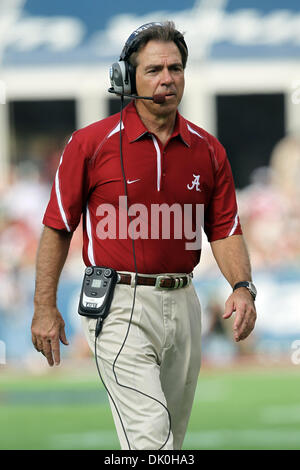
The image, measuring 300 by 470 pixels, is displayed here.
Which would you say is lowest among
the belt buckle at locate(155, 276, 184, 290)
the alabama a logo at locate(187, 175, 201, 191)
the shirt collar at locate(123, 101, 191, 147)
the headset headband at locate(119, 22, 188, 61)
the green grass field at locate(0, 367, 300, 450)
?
the green grass field at locate(0, 367, 300, 450)

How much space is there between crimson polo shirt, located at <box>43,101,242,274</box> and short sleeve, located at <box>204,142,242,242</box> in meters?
0.15

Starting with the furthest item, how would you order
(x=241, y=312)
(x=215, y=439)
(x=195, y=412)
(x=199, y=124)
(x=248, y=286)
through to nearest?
1. (x=199, y=124)
2. (x=195, y=412)
3. (x=215, y=439)
4. (x=248, y=286)
5. (x=241, y=312)

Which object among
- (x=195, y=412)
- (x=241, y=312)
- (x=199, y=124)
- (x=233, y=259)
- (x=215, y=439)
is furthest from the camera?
(x=199, y=124)

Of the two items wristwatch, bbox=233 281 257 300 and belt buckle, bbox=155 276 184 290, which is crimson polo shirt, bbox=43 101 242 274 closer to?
belt buckle, bbox=155 276 184 290

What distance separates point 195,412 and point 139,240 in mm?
A: 4888

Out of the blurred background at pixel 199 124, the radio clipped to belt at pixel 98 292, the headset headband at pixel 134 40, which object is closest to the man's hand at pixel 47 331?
the radio clipped to belt at pixel 98 292

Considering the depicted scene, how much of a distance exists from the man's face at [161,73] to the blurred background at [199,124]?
6.81 meters

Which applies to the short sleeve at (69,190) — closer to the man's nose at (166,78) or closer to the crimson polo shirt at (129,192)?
the crimson polo shirt at (129,192)

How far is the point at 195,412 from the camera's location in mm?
8930

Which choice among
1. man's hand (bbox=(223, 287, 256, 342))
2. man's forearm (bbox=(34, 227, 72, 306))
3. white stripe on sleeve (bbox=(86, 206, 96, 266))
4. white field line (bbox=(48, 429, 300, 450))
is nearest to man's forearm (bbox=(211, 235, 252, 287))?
man's hand (bbox=(223, 287, 256, 342))

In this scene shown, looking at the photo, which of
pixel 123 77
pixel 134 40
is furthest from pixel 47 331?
pixel 134 40

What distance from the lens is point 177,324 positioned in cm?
438

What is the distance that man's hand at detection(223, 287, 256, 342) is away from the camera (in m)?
4.34

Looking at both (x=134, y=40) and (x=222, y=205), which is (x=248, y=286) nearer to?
(x=222, y=205)
